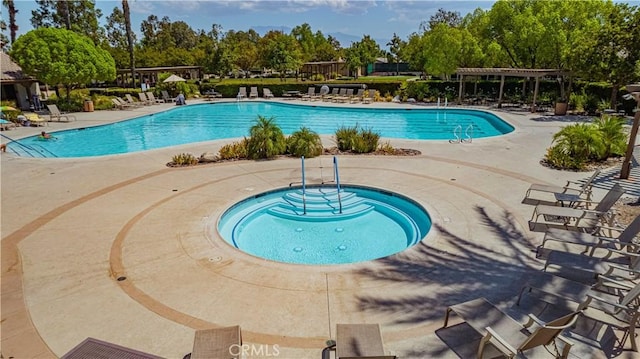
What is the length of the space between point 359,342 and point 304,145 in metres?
10.6

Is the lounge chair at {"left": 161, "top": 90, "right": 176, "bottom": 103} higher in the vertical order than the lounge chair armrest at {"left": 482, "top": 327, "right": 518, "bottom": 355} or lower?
higher

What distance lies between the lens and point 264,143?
560 inches

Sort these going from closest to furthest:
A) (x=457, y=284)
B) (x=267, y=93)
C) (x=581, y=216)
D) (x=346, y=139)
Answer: (x=457, y=284) → (x=581, y=216) → (x=346, y=139) → (x=267, y=93)

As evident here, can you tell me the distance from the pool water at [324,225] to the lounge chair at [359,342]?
3.21 m

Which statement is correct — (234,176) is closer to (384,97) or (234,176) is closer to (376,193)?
(376,193)

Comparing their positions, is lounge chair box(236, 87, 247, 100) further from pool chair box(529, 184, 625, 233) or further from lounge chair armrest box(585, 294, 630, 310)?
lounge chair armrest box(585, 294, 630, 310)

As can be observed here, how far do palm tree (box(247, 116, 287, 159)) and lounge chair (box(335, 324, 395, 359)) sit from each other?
10233mm

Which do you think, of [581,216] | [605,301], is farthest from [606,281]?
[581,216]

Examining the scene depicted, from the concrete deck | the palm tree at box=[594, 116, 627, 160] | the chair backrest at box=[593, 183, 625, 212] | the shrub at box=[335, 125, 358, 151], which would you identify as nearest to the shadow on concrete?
the concrete deck

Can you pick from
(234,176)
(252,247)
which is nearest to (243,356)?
(252,247)

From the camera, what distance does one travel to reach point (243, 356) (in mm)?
4727

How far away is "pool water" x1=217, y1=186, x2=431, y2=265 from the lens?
8391 mm

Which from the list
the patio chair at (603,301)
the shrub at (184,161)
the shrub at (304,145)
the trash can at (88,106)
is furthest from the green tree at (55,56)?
the patio chair at (603,301)

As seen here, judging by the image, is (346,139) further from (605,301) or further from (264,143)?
(605,301)
